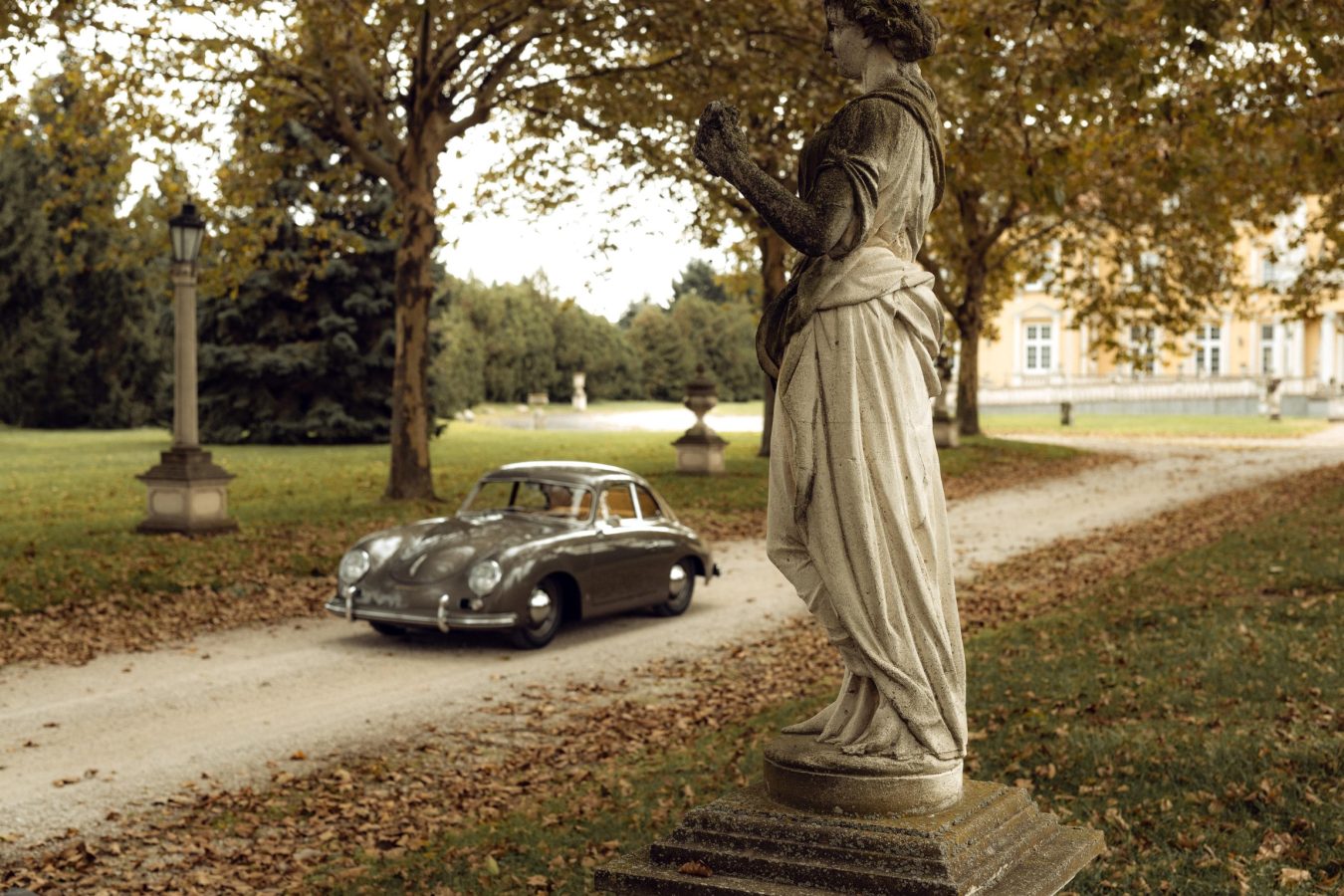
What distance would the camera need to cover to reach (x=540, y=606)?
11.3m

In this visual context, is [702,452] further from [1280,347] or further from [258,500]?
[1280,347]

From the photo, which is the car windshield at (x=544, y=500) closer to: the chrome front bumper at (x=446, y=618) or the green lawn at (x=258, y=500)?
the chrome front bumper at (x=446, y=618)

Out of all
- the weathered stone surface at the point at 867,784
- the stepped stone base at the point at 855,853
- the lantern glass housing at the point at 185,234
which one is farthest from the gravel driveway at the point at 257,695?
the lantern glass housing at the point at 185,234

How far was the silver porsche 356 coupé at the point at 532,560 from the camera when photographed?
10.8 m

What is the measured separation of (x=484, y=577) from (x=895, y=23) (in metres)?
7.35

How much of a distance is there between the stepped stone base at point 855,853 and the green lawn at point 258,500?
9.97m

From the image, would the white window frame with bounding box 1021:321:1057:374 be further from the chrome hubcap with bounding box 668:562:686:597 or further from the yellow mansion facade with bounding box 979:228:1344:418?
the chrome hubcap with bounding box 668:562:686:597

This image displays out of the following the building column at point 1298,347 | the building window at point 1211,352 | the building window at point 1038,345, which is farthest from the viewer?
the building window at point 1038,345

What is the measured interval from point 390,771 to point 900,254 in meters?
4.92

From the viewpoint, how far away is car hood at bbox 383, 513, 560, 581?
10867 mm

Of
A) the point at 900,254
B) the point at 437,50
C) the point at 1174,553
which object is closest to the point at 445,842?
the point at 900,254

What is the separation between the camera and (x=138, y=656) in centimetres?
1093

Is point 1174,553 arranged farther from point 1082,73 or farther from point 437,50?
point 437,50

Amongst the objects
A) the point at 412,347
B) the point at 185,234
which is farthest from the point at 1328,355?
the point at 185,234
